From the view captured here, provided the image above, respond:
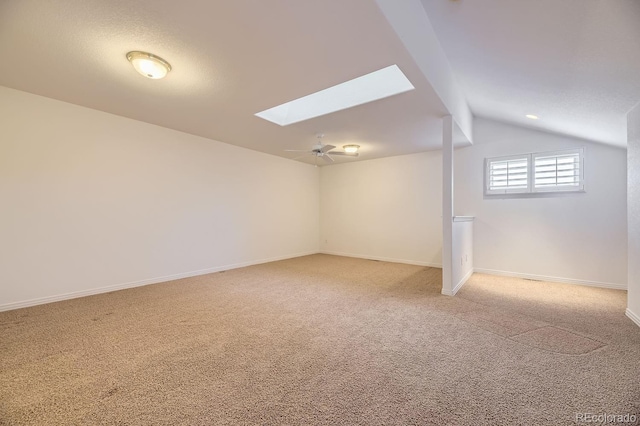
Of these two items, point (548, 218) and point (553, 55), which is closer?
point (553, 55)

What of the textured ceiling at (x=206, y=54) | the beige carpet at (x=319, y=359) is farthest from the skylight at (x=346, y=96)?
the beige carpet at (x=319, y=359)

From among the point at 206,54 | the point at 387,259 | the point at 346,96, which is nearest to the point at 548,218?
the point at 387,259

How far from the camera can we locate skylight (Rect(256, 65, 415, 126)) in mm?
3064

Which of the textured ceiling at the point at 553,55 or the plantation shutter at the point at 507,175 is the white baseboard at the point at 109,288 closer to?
the textured ceiling at the point at 553,55

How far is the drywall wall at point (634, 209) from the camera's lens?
256cm

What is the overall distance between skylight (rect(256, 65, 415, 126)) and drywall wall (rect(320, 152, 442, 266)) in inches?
118

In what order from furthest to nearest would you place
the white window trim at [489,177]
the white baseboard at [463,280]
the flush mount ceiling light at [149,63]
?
the white window trim at [489,177] → the white baseboard at [463,280] → the flush mount ceiling light at [149,63]

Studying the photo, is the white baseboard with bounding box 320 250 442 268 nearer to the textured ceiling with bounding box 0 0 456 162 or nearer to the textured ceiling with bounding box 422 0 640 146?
the textured ceiling with bounding box 0 0 456 162

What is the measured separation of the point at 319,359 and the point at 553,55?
133 inches

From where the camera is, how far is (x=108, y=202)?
3.74m

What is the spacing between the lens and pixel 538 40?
214cm

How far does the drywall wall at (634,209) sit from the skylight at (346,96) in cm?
236

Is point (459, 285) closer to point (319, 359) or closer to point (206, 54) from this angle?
point (319, 359)

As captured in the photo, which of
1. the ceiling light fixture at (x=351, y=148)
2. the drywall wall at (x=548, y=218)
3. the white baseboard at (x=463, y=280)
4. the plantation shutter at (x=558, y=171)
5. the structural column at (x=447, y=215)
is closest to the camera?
the structural column at (x=447, y=215)
